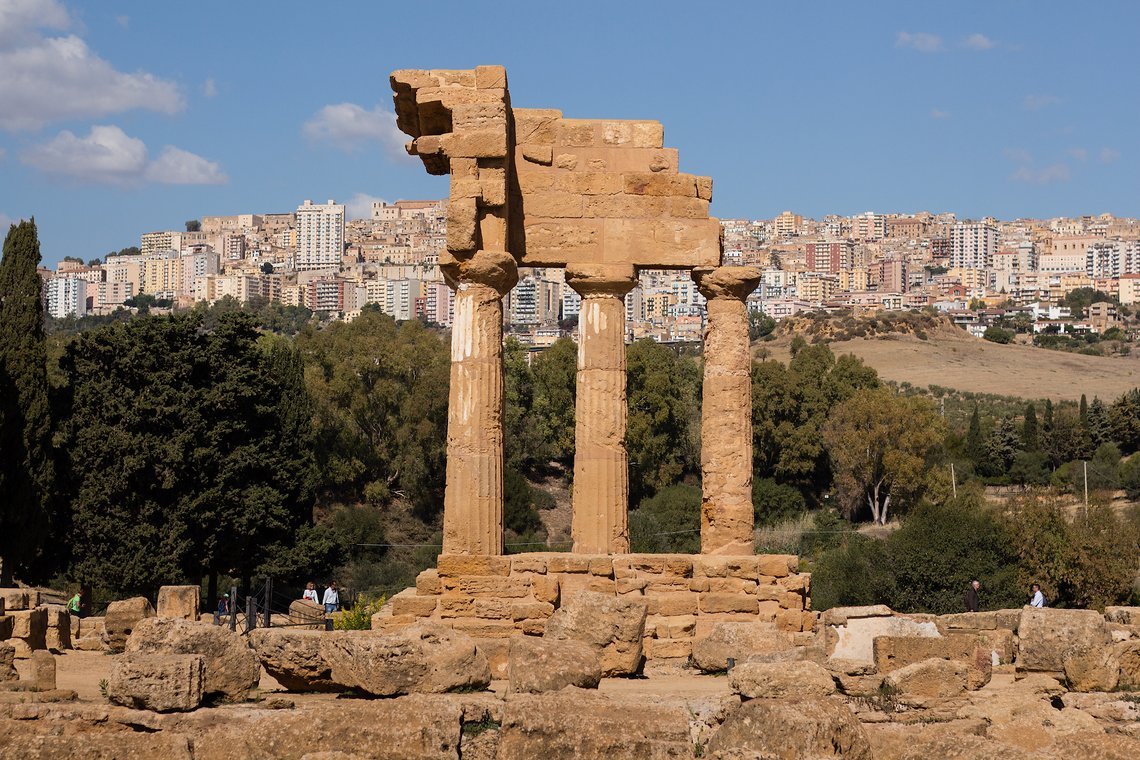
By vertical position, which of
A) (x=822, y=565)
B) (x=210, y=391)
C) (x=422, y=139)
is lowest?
(x=822, y=565)

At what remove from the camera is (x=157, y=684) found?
14.5 metres

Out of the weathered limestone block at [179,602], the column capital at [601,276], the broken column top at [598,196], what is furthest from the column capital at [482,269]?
the weathered limestone block at [179,602]

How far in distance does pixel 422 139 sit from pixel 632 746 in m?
12.1

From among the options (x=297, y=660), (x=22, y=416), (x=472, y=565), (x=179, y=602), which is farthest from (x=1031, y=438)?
(x=297, y=660)

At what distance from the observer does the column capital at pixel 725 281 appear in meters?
23.4

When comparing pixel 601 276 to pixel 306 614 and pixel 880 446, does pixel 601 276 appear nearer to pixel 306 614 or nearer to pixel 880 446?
pixel 306 614

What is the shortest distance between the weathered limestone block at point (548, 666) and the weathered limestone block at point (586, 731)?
4.63ft

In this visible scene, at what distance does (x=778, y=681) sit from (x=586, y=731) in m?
2.76

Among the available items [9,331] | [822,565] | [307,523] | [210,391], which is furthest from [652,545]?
[9,331]

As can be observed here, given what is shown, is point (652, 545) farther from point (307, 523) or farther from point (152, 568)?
point (152, 568)

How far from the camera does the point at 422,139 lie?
74.5ft

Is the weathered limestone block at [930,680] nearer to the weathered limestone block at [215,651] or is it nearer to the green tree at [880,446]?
the weathered limestone block at [215,651]

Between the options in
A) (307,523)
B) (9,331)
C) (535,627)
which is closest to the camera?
(535,627)

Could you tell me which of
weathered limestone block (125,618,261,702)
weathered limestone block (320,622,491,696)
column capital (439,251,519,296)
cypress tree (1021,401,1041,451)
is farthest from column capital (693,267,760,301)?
cypress tree (1021,401,1041,451)
